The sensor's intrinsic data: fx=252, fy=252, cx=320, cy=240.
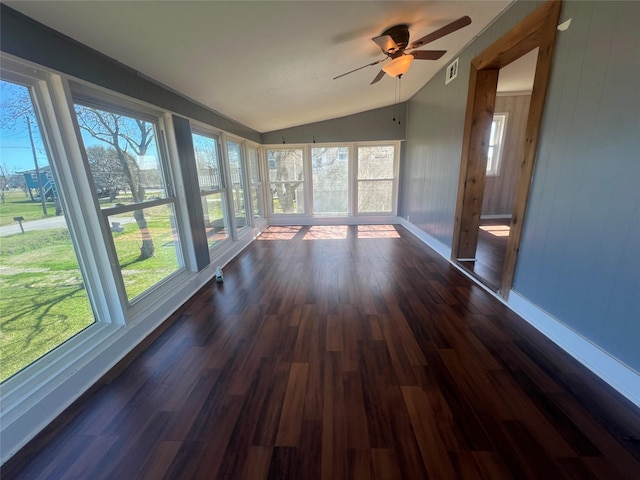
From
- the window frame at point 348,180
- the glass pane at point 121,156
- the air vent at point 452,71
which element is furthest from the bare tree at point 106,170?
the window frame at point 348,180

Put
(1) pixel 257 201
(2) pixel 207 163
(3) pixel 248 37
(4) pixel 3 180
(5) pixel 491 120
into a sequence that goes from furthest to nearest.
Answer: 1. (1) pixel 257 201
2. (2) pixel 207 163
3. (5) pixel 491 120
4. (3) pixel 248 37
5. (4) pixel 3 180

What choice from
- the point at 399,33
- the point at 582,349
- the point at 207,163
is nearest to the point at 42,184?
the point at 207,163

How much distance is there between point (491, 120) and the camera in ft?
9.61

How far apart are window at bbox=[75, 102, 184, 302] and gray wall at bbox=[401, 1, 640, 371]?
3.28 meters

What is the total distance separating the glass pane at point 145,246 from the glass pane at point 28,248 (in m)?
0.37

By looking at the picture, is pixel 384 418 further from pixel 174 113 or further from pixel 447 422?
pixel 174 113

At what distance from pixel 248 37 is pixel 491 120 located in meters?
2.74

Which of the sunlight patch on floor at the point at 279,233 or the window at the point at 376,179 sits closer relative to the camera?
the sunlight patch on floor at the point at 279,233

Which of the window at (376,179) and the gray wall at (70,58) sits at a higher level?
the gray wall at (70,58)

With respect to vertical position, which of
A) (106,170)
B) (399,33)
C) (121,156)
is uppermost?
(399,33)

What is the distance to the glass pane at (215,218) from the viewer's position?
3459 millimetres

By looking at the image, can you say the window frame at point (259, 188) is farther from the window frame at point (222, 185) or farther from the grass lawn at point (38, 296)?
the grass lawn at point (38, 296)

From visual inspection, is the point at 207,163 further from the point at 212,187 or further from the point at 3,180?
the point at 3,180

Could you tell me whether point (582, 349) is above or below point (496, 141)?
below
